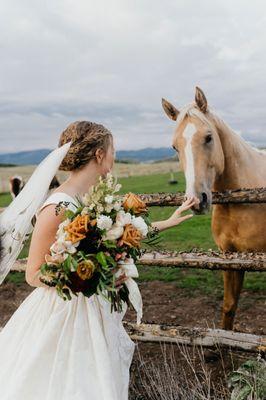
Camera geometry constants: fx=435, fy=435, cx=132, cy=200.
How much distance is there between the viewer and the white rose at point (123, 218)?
2.58m

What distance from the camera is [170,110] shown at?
Result: 4789mm

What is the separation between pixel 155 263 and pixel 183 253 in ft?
1.10

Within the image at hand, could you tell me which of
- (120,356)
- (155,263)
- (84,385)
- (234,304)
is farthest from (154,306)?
(84,385)

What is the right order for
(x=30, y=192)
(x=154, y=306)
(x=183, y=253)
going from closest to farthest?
Result: (x=30, y=192), (x=183, y=253), (x=154, y=306)

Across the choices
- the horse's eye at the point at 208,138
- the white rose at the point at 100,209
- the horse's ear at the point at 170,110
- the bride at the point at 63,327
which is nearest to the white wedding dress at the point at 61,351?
the bride at the point at 63,327

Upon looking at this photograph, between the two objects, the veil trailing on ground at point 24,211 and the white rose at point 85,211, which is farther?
Result: the veil trailing on ground at point 24,211

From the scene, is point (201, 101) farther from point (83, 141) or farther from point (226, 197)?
point (83, 141)

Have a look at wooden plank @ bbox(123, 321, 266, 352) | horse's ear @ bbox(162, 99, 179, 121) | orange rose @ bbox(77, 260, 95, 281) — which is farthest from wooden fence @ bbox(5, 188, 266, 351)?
orange rose @ bbox(77, 260, 95, 281)

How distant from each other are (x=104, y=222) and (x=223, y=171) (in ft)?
7.96

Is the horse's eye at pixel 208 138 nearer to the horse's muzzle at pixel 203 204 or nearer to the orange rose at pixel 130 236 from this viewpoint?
the horse's muzzle at pixel 203 204

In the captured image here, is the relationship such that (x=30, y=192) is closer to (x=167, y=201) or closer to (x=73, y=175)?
(x=73, y=175)

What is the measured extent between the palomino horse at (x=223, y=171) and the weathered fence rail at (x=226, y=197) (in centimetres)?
13

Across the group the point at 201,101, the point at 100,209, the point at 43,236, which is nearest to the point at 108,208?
the point at 100,209

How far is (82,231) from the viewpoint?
2.46 metres
